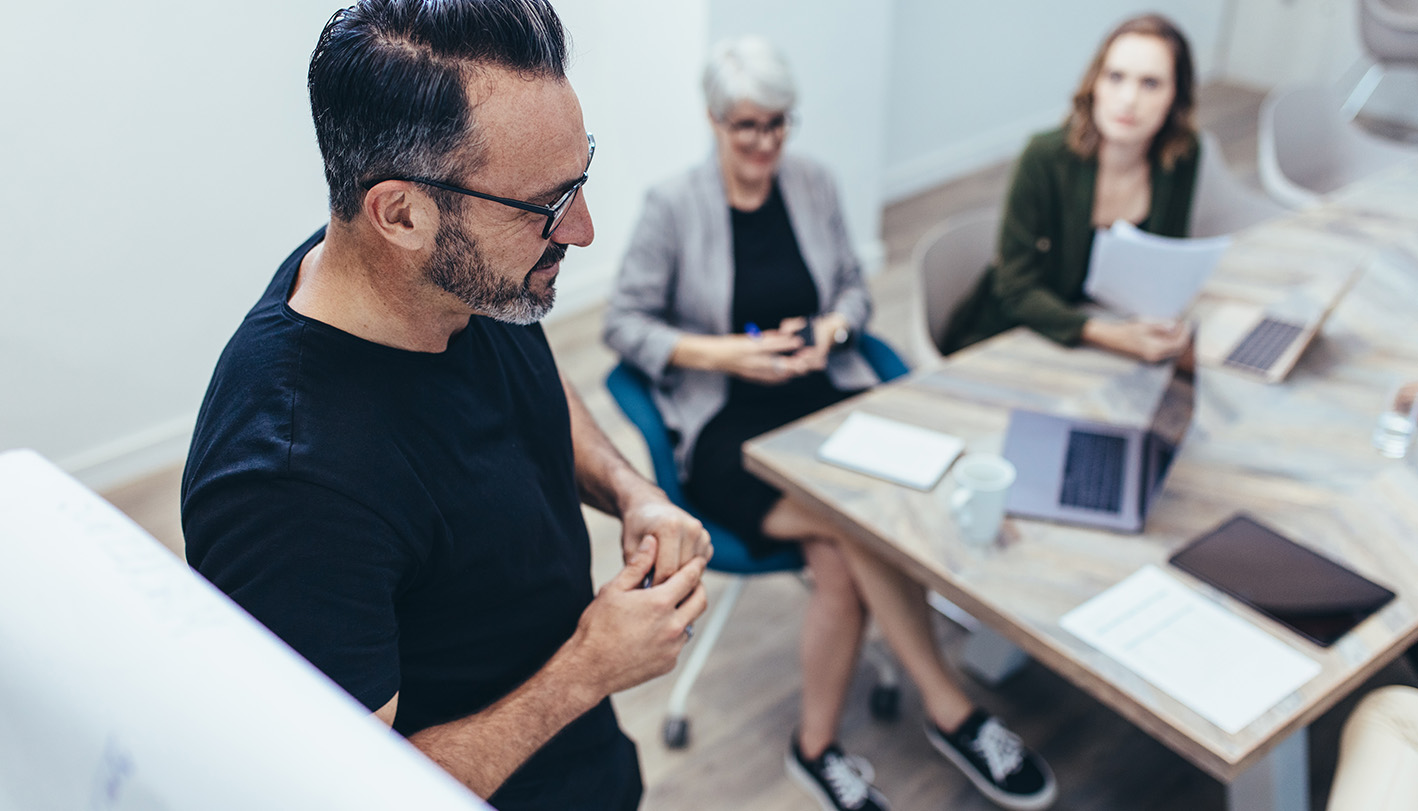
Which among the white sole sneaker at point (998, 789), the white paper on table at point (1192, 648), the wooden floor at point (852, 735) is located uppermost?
the white paper on table at point (1192, 648)

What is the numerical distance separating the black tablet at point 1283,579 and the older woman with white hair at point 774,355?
25.1 inches

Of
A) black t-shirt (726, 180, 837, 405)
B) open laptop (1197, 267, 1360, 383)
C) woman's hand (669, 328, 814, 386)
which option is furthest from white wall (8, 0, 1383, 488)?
open laptop (1197, 267, 1360, 383)

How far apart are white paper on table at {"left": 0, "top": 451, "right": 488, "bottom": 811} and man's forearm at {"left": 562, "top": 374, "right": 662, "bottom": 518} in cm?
109

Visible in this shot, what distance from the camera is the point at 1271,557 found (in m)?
1.68

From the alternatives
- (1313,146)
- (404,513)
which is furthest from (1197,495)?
(1313,146)

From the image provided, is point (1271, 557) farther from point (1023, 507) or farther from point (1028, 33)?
point (1028, 33)

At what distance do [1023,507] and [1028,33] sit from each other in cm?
445

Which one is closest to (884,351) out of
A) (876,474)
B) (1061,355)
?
(1061,355)

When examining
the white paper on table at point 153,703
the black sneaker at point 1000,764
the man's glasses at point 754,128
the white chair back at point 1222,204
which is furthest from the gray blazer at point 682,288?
the white paper on table at point 153,703

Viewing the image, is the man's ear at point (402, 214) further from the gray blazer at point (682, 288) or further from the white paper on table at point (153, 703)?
the gray blazer at point (682, 288)

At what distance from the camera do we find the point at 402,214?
100 centimetres

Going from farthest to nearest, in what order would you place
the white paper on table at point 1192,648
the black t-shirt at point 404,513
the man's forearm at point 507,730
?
the white paper on table at point 1192,648 → the man's forearm at point 507,730 → the black t-shirt at point 404,513

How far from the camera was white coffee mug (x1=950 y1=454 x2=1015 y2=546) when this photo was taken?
5.49ft

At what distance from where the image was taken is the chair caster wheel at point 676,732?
2.34 m
